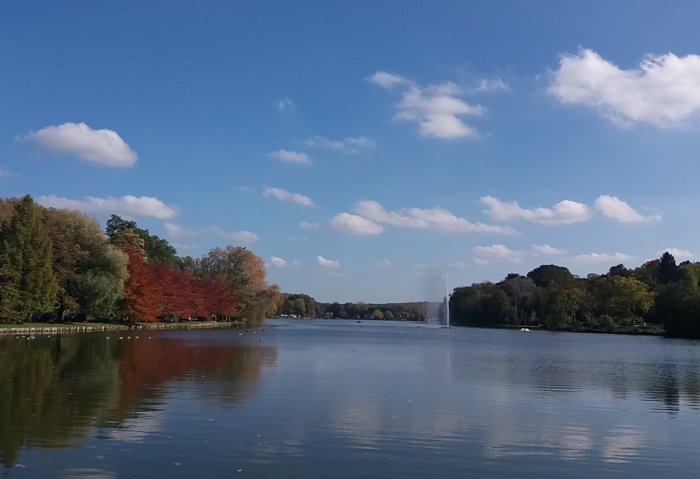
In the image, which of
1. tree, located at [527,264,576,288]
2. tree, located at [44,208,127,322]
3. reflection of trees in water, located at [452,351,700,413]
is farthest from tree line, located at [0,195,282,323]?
tree, located at [527,264,576,288]

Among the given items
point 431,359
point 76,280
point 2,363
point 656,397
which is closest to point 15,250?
point 76,280

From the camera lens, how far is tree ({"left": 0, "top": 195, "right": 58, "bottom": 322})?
166ft

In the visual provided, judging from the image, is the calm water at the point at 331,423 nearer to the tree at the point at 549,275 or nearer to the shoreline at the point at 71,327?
Answer: the shoreline at the point at 71,327

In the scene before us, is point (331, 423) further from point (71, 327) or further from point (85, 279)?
point (85, 279)

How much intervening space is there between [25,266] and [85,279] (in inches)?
324

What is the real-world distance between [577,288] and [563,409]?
358ft

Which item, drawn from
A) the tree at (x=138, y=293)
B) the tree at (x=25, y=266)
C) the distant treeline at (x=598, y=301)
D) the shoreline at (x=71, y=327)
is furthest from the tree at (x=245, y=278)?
the distant treeline at (x=598, y=301)

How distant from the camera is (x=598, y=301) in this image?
365 ft

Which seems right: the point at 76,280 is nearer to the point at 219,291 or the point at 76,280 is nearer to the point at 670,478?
the point at 219,291

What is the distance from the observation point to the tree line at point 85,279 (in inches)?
2041

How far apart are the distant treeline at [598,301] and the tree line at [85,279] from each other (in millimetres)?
55842

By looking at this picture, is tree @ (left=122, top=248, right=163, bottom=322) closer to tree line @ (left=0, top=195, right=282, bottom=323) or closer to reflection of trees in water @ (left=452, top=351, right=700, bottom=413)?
tree line @ (left=0, top=195, right=282, bottom=323)

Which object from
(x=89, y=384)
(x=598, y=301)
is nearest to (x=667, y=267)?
(x=598, y=301)

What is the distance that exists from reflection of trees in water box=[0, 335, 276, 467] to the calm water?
6 cm
